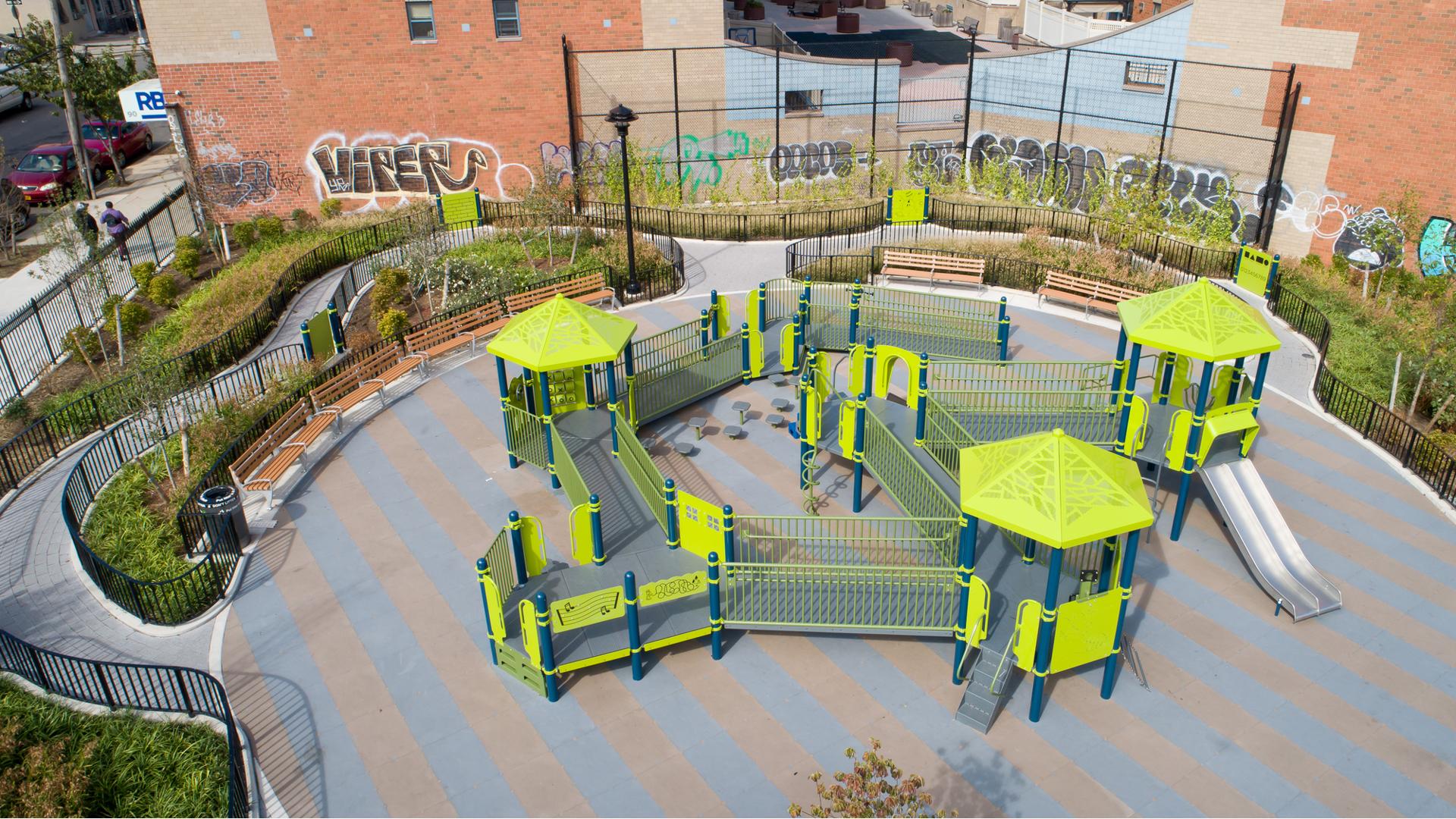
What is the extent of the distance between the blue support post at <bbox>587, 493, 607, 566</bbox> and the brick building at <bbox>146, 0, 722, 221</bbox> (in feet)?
68.1

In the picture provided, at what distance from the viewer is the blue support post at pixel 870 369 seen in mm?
16469

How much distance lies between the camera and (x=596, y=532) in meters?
13.3

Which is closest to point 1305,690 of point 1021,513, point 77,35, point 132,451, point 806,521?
point 1021,513

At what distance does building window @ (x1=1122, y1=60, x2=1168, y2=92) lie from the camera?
29.5 meters

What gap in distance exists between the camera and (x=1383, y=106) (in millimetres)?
24797

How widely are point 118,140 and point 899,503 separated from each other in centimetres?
3735

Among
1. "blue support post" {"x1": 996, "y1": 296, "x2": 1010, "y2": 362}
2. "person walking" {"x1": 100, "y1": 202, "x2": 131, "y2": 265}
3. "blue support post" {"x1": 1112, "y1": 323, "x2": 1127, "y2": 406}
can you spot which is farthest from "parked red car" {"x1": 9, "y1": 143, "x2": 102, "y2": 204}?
"blue support post" {"x1": 1112, "y1": 323, "x2": 1127, "y2": 406}

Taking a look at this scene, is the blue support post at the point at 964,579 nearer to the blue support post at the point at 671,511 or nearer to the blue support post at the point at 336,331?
the blue support post at the point at 671,511

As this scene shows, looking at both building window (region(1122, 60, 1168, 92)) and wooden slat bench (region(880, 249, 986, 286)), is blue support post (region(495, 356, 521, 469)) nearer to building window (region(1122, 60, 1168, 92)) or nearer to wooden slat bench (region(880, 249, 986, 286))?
wooden slat bench (region(880, 249, 986, 286))

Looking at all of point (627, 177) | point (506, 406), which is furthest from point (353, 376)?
point (627, 177)

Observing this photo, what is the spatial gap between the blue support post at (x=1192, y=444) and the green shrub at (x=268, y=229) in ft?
84.2

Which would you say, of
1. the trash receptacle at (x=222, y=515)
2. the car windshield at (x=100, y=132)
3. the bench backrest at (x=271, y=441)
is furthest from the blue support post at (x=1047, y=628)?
the car windshield at (x=100, y=132)

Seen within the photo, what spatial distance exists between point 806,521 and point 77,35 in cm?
6206

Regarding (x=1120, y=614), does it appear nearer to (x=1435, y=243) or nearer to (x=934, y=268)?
(x=934, y=268)
